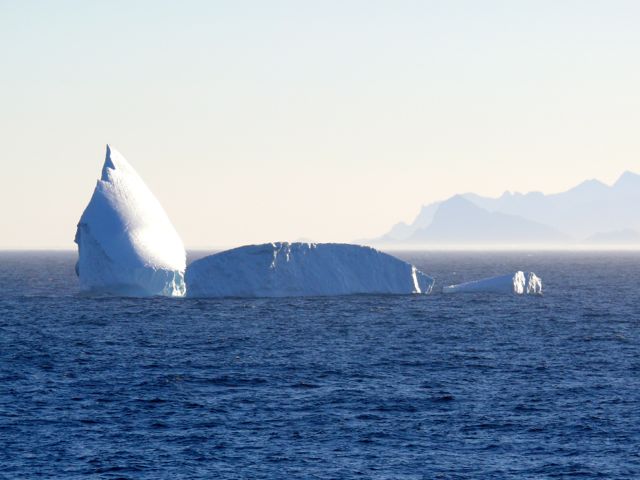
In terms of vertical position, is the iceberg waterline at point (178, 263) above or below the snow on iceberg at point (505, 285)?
above

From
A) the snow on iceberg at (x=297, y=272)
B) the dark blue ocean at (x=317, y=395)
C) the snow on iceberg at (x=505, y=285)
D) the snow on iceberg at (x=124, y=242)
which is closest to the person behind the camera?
the dark blue ocean at (x=317, y=395)

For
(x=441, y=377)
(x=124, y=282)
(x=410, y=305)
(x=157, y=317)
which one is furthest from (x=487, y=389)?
(x=124, y=282)

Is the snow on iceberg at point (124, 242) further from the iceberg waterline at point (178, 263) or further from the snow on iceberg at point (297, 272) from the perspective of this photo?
the snow on iceberg at point (297, 272)

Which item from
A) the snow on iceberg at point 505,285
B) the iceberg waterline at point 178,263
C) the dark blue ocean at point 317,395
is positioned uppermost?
the iceberg waterline at point 178,263

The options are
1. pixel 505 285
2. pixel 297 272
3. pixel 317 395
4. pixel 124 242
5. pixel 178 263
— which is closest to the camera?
pixel 317 395

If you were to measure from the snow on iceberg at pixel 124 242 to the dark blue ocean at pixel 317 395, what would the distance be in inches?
209

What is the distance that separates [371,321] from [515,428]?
3205cm

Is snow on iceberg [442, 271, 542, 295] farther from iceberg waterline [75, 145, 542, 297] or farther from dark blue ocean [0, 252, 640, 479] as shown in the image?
dark blue ocean [0, 252, 640, 479]

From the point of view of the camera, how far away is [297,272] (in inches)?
3002

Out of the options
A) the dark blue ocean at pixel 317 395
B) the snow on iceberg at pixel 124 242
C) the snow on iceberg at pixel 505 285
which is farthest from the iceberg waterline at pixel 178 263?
the snow on iceberg at pixel 505 285

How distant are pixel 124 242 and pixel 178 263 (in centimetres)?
614

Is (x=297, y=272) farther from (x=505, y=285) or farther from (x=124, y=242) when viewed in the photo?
(x=505, y=285)

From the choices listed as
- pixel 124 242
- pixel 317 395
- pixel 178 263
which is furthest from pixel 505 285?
pixel 317 395

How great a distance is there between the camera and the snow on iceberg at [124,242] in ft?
241
